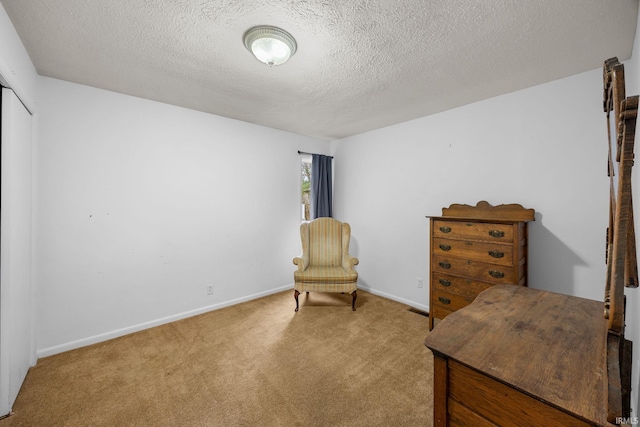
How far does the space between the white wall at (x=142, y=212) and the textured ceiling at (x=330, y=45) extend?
36cm

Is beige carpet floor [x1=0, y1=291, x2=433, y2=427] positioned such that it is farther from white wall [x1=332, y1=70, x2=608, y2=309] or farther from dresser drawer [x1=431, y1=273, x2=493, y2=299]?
white wall [x1=332, y1=70, x2=608, y2=309]

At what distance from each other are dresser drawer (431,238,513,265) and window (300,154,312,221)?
2205mm

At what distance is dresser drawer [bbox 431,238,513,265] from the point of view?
2.18 m

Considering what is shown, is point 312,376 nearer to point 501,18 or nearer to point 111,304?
point 111,304

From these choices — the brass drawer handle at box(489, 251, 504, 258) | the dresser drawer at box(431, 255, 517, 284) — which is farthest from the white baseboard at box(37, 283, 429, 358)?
the brass drawer handle at box(489, 251, 504, 258)

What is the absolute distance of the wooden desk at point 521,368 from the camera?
70 centimetres

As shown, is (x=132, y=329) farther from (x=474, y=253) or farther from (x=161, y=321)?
(x=474, y=253)

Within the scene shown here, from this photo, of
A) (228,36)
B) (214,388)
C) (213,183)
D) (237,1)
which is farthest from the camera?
(213,183)

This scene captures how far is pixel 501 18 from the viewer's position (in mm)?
1525

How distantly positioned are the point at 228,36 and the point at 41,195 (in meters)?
2.12

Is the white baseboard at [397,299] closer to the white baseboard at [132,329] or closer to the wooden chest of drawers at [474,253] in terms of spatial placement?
the wooden chest of drawers at [474,253]

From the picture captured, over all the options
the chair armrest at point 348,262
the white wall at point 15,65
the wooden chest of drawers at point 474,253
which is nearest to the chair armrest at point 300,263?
the chair armrest at point 348,262

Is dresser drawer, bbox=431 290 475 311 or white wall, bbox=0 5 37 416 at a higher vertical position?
white wall, bbox=0 5 37 416

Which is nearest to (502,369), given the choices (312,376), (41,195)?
(312,376)
